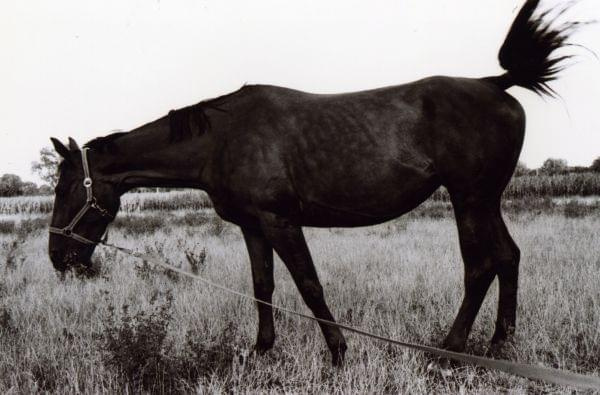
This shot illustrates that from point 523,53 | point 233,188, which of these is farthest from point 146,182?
point 523,53

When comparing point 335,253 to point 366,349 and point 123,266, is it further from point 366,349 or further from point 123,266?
point 366,349

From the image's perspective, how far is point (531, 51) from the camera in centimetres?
396

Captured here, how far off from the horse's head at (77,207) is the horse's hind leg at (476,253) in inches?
117

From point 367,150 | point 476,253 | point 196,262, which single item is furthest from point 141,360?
point 196,262

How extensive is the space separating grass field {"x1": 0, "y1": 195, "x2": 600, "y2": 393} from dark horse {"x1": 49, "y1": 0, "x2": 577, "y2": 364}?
1.23 feet

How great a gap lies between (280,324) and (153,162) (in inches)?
78.2

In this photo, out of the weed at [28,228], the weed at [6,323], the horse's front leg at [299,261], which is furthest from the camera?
the weed at [28,228]

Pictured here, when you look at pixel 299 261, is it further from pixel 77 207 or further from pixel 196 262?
pixel 196 262

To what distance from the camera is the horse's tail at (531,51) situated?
3867 mm

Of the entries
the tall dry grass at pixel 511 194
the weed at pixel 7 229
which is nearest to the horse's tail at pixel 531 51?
the weed at pixel 7 229

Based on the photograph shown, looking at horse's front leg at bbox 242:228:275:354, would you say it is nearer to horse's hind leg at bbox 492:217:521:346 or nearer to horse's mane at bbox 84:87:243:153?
horse's mane at bbox 84:87:243:153

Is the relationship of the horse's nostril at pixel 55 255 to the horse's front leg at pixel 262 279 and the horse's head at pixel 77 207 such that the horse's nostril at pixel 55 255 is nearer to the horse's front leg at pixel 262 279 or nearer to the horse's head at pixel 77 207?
the horse's head at pixel 77 207

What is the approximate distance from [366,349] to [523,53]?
276cm

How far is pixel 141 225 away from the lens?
556 inches
